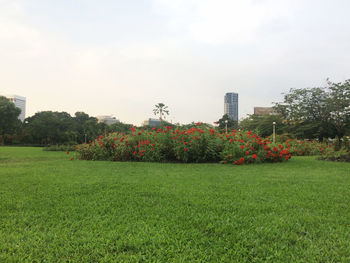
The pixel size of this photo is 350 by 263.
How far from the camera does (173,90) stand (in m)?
18.1

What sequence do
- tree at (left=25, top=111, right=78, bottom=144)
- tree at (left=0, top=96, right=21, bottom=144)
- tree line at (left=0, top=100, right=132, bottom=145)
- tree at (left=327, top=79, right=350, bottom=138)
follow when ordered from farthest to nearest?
1. tree at (left=25, top=111, right=78, bottom=144)
2. tree line at (left=0, top=100, right=132, bottom=145)
3. tree at (left=0, top=96, right=21, bottom=144)
4. tree at (left=327, top=79, right=350, bottom=138)

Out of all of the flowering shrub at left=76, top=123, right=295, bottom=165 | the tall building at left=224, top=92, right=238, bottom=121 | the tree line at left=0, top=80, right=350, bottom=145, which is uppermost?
the tall building at left=224, top=92, right=238, bottom=121

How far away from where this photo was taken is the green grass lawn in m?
1.49

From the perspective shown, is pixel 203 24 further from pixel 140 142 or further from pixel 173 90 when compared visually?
pixel 173 90

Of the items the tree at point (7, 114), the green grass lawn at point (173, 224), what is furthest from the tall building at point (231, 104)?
the green grass lawn at point (173, 224)

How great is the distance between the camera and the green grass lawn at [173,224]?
4.89 feet

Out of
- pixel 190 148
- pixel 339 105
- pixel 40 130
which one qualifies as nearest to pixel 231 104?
pixel 339 105

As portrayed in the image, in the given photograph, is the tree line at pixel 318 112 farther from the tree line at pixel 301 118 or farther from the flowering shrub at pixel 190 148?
the flowering shrub at pixel 190 148

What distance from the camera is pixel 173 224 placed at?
6.37ft

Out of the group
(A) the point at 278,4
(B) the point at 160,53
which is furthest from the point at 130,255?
(B) the point at 160,53

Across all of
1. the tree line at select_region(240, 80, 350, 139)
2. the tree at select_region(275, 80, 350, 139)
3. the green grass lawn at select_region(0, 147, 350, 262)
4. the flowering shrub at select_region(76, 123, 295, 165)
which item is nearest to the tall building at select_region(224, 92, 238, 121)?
the tree line at select_region(240, 80, 350, 139)

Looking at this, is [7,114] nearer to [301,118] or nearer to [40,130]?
[40,130]

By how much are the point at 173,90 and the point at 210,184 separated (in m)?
15.3

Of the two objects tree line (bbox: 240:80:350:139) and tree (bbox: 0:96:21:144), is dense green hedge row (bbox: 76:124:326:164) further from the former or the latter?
tree (bbox: 0:96:21:144)
